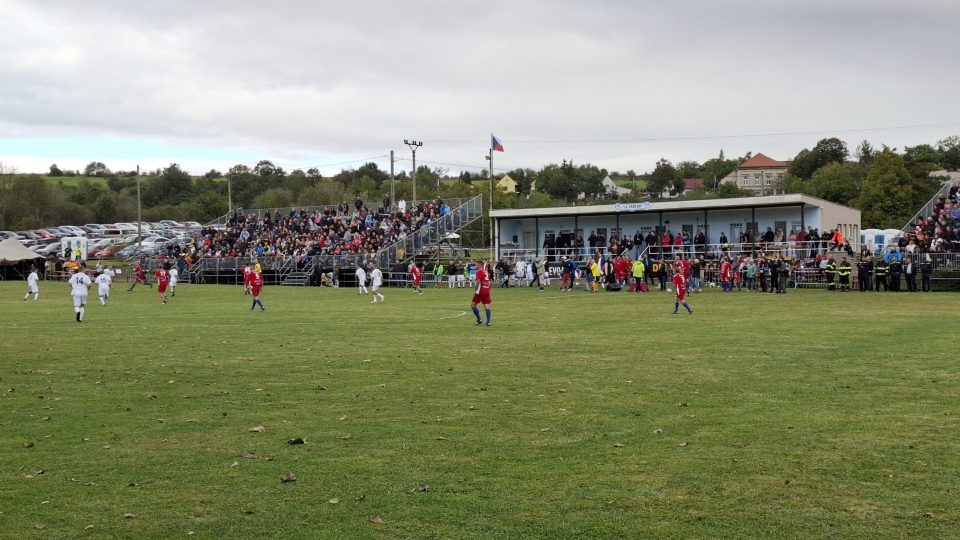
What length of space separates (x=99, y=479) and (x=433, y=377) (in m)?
6.89

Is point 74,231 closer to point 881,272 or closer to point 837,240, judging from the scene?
point 837,240

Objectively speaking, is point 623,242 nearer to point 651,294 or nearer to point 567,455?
point 651,294

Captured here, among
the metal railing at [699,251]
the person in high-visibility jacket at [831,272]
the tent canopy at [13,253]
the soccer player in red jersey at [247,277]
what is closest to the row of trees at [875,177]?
the metal railing at [699,251]

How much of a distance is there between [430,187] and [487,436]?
12869cm

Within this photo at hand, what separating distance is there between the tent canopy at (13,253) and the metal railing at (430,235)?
31438 millimetres

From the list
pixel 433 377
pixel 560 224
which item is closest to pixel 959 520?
pixel 433 377

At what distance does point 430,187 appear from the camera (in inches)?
5438

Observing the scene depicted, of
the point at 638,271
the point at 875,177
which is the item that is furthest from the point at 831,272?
the point at 875,177

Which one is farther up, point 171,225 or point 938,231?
point 171,225

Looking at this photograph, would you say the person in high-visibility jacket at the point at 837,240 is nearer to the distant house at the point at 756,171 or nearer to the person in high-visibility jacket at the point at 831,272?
the person in high-visibility jacket at the point at 831,272

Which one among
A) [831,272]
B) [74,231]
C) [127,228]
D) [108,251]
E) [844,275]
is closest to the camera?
[844,275]

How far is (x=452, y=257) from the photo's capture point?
210 feet

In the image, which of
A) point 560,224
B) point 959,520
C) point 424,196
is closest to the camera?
point 959,520

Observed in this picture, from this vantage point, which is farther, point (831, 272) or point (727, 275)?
point (727, 275)
